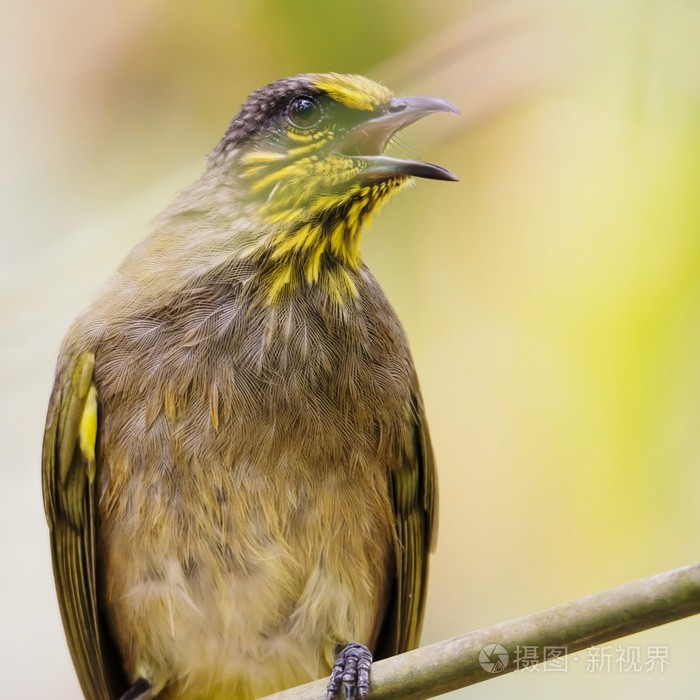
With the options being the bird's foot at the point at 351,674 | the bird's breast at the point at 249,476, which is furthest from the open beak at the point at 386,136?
the bird's foot at the point at 351,674

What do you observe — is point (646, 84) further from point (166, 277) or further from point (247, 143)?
point (166, 277)

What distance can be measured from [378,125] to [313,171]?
0.26 m

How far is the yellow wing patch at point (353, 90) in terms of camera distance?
11.0ft

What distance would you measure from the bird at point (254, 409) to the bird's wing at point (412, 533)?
0.02 meters

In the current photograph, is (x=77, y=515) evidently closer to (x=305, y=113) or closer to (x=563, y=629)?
(x=305, y=113)

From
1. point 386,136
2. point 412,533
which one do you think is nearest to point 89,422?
point 412,533

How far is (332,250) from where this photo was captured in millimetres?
3395

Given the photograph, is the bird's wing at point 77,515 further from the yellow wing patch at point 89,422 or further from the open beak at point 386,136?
the open beak at point 386,136

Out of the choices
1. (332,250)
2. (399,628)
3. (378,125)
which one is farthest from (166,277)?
(399,628)

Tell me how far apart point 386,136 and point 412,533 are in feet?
4.60

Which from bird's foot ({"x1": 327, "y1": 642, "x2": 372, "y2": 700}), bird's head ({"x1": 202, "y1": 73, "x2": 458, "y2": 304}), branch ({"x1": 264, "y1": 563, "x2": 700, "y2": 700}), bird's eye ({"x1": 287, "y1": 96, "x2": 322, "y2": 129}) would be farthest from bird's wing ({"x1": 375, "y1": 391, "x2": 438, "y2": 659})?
branch ({"x1": 264, "y1": 563, "x2": 700, "y2": 700})

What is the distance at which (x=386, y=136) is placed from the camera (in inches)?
135

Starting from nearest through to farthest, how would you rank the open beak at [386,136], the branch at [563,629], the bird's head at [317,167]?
1. the branch at [563,629]
2. the open beak at [386,136]
3. the bird's head at [317,167]

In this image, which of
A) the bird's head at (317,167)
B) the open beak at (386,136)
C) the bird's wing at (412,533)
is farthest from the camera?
the bird's wing at (412,533)
